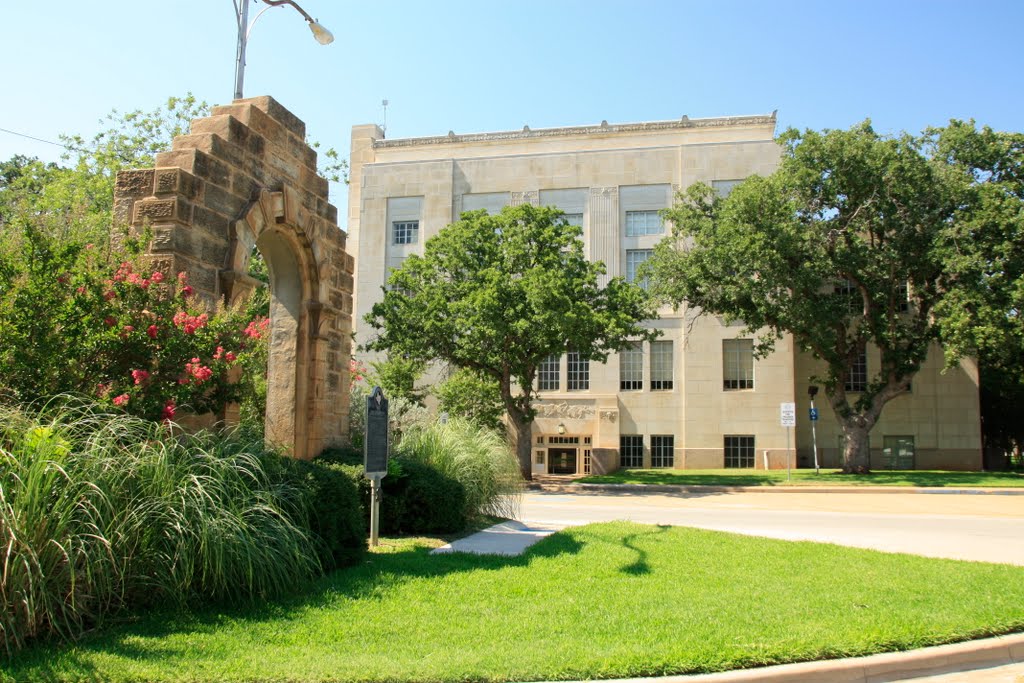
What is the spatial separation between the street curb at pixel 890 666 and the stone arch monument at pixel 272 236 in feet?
23.0

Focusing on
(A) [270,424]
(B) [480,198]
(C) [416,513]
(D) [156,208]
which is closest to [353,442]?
(A) [270,424]

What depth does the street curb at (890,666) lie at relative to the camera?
5434mm

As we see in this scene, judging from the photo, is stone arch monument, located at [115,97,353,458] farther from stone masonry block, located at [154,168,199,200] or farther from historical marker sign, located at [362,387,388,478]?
historical marker sign, located at [362,387,388,478]

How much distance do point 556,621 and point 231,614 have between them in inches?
101

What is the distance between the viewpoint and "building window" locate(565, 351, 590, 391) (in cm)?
4094

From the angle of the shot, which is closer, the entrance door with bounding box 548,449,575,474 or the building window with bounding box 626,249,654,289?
the entrance door with bounding box 548,449,575,474

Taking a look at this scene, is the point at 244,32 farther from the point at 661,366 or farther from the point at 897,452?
the point at 897,452

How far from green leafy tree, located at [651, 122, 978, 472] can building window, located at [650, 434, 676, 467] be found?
31.1 ft

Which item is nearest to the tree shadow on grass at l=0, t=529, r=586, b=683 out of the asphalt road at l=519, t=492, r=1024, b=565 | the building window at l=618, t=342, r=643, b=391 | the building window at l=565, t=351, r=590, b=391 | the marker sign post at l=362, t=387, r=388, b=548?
the marker sign post at l=362, t=387, r=388, b=548

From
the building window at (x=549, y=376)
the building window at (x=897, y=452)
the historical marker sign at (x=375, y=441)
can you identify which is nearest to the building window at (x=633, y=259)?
the building window at (x=549, y=376)

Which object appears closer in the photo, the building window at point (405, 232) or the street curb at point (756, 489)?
the street curb at point (756, 489)

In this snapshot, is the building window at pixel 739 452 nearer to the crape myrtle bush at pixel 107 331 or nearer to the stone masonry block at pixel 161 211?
the crape myrtle bush at pixel 107 331

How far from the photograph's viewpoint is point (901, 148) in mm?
30547

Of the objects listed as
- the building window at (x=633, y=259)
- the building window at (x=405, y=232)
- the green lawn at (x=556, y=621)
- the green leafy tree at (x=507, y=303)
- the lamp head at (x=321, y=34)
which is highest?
the building window at (x=405, y=232)
